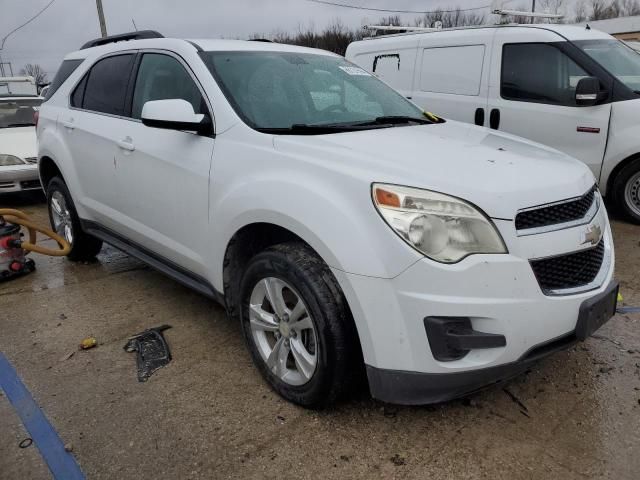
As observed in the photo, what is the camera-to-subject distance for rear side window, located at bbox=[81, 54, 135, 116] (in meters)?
3.86

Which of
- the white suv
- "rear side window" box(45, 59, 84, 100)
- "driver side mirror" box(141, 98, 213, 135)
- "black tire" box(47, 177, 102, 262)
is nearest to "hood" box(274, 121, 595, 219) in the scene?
the white suv

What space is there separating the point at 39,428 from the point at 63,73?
328cm

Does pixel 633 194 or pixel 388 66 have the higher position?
pixel 388 66

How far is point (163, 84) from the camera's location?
3.50 meters

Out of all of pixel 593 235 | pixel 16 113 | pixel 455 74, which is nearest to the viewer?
pixel 593 235

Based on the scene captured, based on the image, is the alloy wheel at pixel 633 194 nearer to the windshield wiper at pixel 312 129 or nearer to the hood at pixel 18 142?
the windshield wiper at pixel 312 129

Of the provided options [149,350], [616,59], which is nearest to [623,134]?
[616,59]

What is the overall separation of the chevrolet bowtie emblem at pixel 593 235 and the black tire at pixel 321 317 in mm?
1075

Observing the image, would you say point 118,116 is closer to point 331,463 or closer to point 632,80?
point 331,463

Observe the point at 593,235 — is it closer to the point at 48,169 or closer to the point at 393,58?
the point at 48,169

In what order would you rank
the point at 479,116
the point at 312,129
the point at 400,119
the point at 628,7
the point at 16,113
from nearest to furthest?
the point at 312,129 → the point at 400,119 → the point at 479,116 → the point at 16,113 → the point at 628,7

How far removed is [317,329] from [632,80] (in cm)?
492

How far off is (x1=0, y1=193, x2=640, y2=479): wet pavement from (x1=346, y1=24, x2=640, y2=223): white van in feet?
8.18

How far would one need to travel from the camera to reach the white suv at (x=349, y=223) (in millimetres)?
2139
